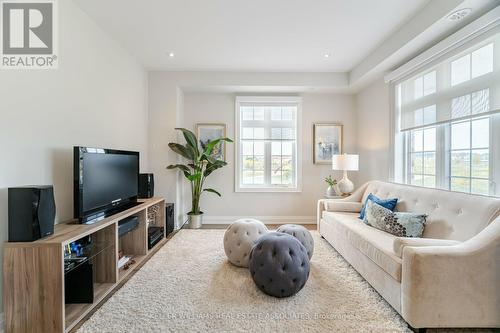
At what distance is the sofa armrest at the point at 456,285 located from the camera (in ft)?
5.21

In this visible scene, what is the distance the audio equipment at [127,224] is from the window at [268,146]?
2.27m

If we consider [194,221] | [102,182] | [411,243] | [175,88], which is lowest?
[194,221]

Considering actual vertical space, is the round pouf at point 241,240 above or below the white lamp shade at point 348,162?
below

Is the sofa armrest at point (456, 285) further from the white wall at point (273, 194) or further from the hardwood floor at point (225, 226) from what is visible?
the white wall at point (273, 194)

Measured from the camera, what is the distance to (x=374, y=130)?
400 centimetres

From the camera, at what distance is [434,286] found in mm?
1591

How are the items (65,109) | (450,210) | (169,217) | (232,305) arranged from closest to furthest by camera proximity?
(232,305) < (450,210) < (65,109) < (169,217)

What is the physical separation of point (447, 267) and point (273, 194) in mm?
3176

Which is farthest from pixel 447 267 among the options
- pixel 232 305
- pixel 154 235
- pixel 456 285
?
pixel 154 235

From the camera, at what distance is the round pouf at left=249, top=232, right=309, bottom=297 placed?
196 centimetres

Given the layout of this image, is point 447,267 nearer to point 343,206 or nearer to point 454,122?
point 454,122

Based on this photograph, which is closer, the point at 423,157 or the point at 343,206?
the point at 423,157

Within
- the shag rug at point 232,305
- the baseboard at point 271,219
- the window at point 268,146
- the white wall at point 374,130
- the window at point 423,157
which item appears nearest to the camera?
the shag rug at point 232,305

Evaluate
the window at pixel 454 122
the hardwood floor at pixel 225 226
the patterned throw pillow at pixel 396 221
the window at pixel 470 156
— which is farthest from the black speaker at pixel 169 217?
the window at pixel 470 156
